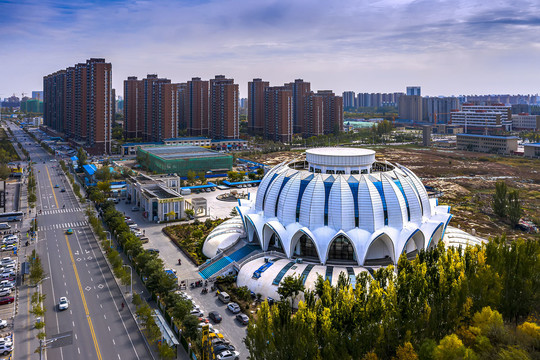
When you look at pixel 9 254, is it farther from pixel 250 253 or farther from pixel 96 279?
pixel 250 253

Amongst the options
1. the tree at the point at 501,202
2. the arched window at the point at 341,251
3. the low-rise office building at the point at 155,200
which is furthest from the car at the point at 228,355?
the tree at the point at 501,202

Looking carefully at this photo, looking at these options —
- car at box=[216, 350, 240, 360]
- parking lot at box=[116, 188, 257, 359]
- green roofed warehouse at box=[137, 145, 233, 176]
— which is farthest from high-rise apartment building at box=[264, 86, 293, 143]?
car at box=[216, 350, 240, 360]

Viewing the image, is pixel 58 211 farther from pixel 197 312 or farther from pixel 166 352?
pixel 166 352

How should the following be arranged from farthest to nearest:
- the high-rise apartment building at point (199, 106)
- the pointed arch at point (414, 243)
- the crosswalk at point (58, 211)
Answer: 1. the high-rise apartment building at point (199, 106)
2. the crosswalk at point (58, 211)
3. the pointed arch at point (414, 243)

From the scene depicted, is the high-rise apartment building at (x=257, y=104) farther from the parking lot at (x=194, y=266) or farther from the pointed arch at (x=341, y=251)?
the pointed arch at (x=341, y=251)

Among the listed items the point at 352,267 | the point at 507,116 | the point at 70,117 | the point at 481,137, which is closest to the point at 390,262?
the point at 352,267
